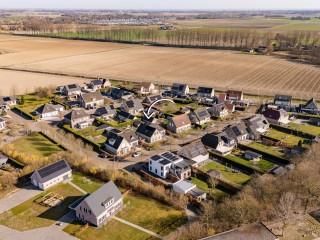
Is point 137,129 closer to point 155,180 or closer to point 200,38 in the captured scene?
point 155,180

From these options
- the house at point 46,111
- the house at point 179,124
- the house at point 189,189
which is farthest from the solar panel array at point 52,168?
the house at point 46,111

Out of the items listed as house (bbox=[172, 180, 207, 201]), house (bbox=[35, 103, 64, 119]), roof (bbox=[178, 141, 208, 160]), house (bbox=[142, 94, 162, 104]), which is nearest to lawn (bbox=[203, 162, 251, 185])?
roof (bbox=[178, 141, 208, 160])

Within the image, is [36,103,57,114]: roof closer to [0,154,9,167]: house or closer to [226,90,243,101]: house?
[0,154,9,167]: house

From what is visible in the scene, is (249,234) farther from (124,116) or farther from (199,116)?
(124,116)

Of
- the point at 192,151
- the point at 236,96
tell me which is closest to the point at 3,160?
the point at 192,151

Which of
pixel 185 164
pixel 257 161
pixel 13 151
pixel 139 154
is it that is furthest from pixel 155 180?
pixel 13 151

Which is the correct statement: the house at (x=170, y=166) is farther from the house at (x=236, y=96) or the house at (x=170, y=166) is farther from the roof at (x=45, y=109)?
the house at (x=236, y=96)
